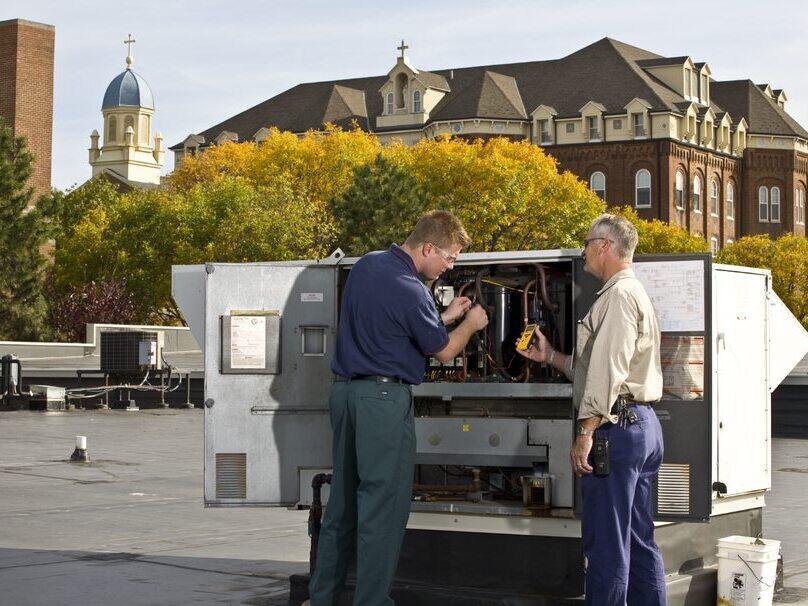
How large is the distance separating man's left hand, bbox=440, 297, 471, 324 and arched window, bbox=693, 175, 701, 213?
96537 mm

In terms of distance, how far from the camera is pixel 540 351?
783 centimetres

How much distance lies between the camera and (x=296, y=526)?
1251 cm

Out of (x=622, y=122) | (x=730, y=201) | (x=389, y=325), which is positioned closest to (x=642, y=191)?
(x=622, y=122)

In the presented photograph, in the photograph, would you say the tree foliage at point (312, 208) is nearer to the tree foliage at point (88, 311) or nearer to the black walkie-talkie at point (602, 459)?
the tree foliage at point (88, 311)

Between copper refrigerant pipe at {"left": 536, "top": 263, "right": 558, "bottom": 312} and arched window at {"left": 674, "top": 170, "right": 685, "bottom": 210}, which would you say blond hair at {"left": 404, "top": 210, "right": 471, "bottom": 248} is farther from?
arched window at {"left": 674, "top": 170, "right": 685, "bottom": 210}

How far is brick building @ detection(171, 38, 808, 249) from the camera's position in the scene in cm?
9950

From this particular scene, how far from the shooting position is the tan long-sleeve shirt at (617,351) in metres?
7.11

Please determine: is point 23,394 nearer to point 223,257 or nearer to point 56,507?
point 56,507

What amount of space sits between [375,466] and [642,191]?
3691 inches

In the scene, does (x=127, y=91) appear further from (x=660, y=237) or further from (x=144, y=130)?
(x=660, y=237)

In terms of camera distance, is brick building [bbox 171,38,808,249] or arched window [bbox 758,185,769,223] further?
arched window [bbox 758,185,769,223]

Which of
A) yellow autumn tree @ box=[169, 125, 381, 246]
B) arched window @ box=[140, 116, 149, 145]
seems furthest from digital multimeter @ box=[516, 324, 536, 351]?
arched window @ box=[140, 116, 149, 145]

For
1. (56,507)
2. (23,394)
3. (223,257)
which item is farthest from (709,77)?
(56,507)

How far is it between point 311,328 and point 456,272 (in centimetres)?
95
